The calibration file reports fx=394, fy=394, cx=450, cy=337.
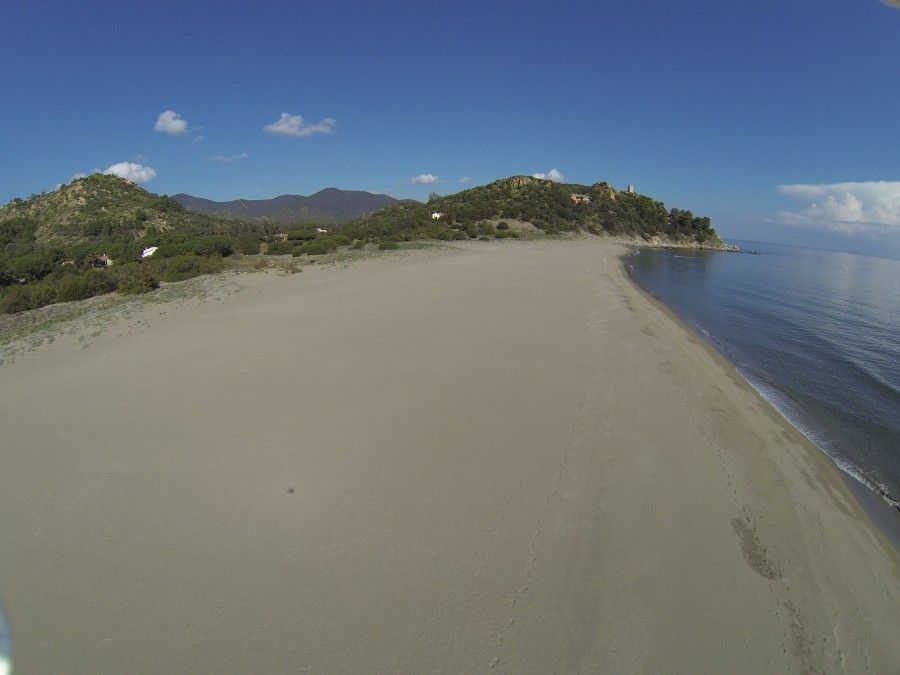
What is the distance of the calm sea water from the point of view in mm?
6539

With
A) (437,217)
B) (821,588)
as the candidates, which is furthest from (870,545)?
(437,217)

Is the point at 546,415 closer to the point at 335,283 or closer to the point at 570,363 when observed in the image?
the point at 570,363

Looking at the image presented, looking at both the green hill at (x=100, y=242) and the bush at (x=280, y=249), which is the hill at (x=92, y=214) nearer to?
the green hill at (x=100, y=242)

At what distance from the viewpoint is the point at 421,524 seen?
359 centimetres

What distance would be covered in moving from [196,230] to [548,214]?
4608 cm

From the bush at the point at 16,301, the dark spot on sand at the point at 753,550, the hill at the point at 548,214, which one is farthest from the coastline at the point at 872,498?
the hill at the point at 548,214

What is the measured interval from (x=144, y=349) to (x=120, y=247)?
28.4m

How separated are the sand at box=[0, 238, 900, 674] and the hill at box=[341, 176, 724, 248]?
37985 mm

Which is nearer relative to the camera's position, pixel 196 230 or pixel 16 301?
pixel 16 301

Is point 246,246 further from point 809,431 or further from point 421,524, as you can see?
point 809,431

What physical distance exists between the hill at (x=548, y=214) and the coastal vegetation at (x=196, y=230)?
21 centimetres

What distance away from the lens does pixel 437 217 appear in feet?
165

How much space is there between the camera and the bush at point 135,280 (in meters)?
16.0

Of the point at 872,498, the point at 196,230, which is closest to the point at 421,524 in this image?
the point at 872,498
